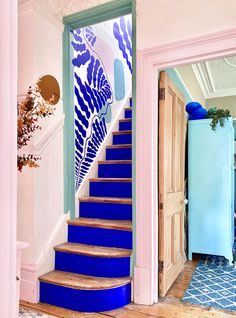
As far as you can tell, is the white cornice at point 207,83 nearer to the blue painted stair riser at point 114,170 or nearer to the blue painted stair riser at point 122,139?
the blue painted stair riser at point 122,139

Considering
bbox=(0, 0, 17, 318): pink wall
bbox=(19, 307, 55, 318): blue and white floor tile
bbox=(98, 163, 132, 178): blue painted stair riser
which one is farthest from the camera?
bbox=(98, 163, 132, 178): blue painted stair riser

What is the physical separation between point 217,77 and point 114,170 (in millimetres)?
3189

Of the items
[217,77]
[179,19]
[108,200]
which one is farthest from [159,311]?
[217,77]

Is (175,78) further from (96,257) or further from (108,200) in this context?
(96,257)

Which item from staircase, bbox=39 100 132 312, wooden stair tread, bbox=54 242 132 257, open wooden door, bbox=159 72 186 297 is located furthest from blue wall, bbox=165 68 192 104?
wooden stair tread, bbox=54 242 132 257

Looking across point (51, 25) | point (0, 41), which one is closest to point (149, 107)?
point (51, 25)

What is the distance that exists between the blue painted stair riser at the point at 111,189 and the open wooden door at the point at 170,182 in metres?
0.55

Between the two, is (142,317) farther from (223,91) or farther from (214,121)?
(223,91)

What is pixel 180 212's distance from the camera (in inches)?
120

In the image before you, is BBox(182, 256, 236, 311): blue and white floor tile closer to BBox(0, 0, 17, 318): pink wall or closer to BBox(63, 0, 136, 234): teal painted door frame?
BBox(63, 0, 136, 234): teal painted door frame

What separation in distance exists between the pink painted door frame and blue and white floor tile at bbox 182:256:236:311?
0.44 m

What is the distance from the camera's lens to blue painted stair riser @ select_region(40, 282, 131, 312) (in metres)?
2.14

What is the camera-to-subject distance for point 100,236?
103 inches

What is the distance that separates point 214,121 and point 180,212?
1.32 metres
